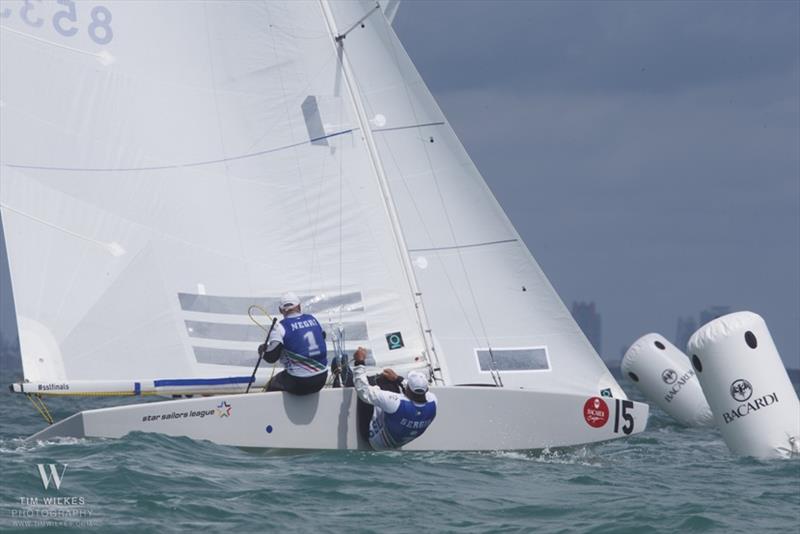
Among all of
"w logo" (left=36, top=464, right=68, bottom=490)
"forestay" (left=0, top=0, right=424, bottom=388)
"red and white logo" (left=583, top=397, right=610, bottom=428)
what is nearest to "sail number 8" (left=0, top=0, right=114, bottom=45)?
"forestay" (left=0, top=0, right=424, bottom=388)

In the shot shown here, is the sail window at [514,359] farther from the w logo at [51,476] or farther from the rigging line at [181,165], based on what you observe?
the w logo at [51,476]

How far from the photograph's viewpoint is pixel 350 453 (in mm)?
12023

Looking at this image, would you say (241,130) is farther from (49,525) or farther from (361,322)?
(49,525)

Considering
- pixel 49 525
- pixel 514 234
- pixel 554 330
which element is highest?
pixel 514 234

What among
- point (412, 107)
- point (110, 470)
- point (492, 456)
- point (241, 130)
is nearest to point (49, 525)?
point (110, 470)

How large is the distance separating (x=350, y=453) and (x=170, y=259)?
114 inches

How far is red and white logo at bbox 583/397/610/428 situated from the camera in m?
12.9

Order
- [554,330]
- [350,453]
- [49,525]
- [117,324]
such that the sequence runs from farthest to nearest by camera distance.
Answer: [554,330], [117,324], [350,453], [49,525]

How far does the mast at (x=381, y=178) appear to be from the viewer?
1375 centimetres

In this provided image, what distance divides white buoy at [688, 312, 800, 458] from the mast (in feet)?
9.03

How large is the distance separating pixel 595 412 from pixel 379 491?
3697 millimetres

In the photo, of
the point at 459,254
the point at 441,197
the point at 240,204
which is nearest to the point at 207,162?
the point at 240,204

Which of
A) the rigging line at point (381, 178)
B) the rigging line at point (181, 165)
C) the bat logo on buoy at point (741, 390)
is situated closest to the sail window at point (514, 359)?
the rigging line at point (381, 178)

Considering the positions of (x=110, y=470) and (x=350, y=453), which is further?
(x=350, y=453)
